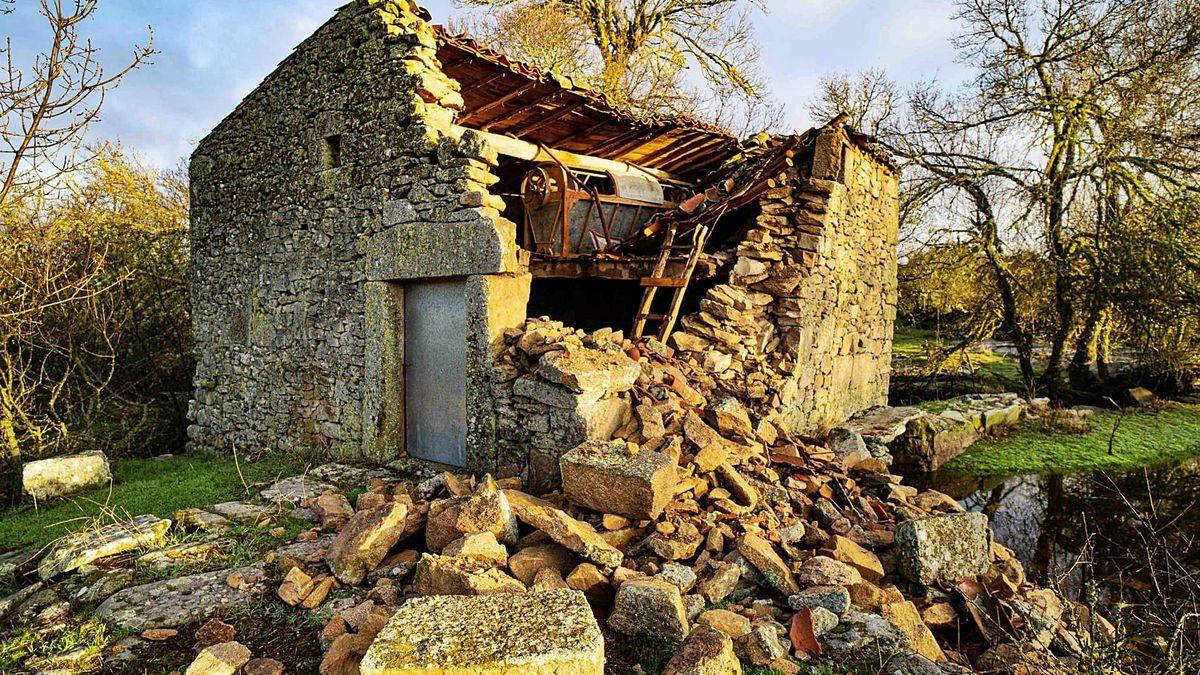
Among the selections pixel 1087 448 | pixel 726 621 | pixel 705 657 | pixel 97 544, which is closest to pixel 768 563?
pixel 726 621

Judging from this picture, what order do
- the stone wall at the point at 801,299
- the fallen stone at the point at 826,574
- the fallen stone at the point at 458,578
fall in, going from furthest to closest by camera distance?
the stone wall at the point at 801,299 < the fallen stone at the point at 826,574 < the fallen stone at the point at 458,578

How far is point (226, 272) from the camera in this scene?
8.73m

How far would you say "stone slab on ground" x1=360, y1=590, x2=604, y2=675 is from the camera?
8.33 feet

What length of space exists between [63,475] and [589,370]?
5925 millimetres

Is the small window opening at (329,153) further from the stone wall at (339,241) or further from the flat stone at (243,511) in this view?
the flat stone at (243,511)

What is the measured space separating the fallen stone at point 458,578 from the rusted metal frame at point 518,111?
17.0 feet

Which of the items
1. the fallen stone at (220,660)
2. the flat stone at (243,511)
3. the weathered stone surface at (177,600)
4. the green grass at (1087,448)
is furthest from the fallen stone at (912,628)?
the green grass at (1087,448)

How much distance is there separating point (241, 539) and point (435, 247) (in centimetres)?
293

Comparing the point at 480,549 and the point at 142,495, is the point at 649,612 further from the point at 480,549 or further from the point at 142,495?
the point at 142,495

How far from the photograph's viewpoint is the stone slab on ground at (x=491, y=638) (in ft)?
8.33

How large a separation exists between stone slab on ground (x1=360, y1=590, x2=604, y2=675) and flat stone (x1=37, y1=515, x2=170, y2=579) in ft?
9.59

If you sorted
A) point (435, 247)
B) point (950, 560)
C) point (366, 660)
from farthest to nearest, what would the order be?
1. point (435, 247)
2. point (950, 560)
3. point (366, 660)

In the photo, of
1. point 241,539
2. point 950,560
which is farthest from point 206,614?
point 950,560

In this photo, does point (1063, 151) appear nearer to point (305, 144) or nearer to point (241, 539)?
point (305, 144)
